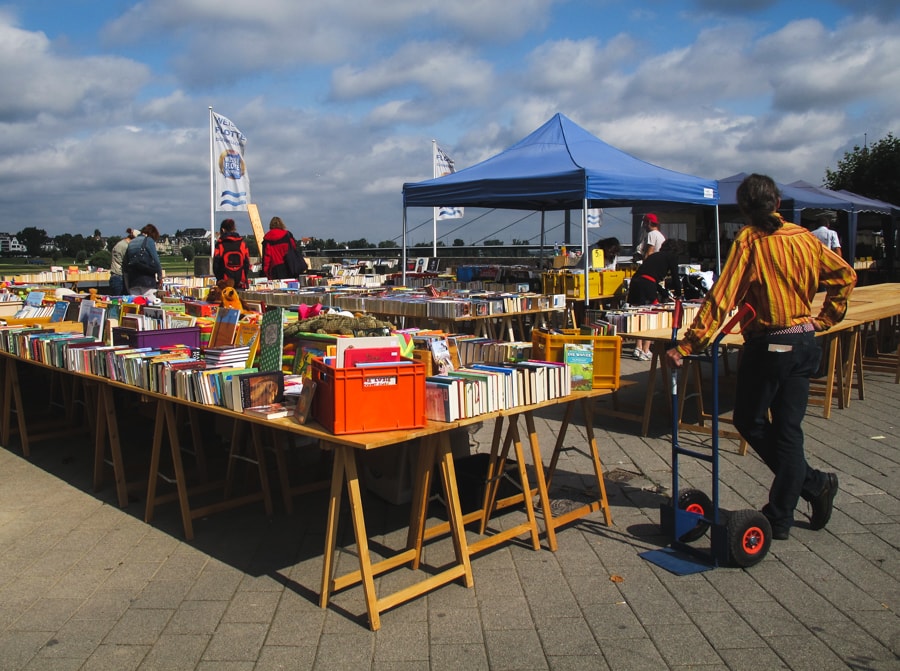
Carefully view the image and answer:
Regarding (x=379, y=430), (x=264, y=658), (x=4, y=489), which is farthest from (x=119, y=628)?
(x=4, y=489)

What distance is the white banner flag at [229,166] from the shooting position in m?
13.0

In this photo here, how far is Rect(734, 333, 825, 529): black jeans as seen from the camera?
11.8ft

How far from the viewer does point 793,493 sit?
3.78 m

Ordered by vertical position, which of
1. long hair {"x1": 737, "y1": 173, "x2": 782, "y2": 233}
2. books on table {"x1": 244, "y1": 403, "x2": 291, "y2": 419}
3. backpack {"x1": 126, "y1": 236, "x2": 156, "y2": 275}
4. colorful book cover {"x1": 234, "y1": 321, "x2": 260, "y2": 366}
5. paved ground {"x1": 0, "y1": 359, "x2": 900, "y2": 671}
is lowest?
paved ground {"x1": 0, "y1": 359, "x2": 900, "y2": 671}

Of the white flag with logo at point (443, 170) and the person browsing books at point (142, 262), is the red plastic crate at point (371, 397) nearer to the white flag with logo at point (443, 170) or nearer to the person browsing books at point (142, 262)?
the person browsing books at point (142, 262)

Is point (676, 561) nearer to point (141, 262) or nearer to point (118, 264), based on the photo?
point (141, 262)

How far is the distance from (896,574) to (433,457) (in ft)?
7.28

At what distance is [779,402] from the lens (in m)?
3.67

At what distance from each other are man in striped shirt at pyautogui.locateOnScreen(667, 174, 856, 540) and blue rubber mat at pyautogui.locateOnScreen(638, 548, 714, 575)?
0.59 m

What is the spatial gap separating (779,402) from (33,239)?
77.9 feet

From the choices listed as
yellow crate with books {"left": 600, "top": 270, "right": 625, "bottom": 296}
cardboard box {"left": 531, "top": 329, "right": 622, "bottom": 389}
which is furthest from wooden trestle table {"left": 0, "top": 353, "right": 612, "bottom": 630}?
yellow crate with books {"left": 600, "top": 270, "right": 625, "bottom": 296}

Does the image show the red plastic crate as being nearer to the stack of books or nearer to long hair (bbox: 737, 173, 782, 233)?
the stack of books

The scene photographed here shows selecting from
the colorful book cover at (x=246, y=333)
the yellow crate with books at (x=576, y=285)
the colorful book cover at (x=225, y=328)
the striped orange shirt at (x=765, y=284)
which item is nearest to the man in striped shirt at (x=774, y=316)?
the striped orange shirt at (x=765, y=284)

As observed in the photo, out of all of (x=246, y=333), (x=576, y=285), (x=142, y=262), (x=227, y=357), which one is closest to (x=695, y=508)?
(x=227, y=357)
